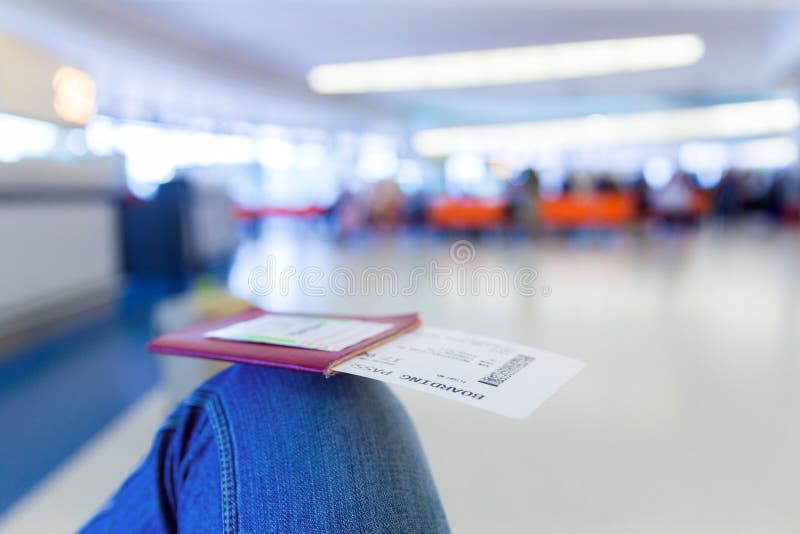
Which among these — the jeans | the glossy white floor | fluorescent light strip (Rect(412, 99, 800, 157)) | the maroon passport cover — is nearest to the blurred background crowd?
the glossy white floor

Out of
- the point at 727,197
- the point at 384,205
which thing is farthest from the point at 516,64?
the point at 727,197

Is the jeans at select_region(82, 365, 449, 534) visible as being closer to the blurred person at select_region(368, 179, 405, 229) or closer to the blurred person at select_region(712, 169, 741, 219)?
the blurred person at select_region(368, 179, 405, 229)

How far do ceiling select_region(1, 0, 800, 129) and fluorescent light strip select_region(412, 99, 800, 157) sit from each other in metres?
3.06

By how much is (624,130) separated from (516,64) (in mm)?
9664

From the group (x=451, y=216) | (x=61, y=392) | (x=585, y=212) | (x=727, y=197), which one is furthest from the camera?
(x=727, y=197)

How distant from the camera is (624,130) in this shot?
19.0 metres

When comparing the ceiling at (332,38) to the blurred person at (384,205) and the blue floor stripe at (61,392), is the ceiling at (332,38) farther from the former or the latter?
the blue floor stripe at (61,392)

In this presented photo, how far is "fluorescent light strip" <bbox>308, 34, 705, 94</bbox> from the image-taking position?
9502 mm

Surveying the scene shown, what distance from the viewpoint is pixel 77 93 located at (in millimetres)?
8891

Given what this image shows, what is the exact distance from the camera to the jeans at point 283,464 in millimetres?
695

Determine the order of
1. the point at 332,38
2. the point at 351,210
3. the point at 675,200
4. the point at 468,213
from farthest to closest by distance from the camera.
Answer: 1. the point at 351,210
2. the point at 675,200
3. the point at 468,213
4. the point at 332,38

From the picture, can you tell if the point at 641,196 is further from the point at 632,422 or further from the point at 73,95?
the point at 632,422

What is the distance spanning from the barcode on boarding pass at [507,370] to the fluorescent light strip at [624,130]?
17.9 m

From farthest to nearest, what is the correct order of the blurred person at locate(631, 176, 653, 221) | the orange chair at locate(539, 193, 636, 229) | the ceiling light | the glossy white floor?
the blurred person at locate(631, 176, 653, 221), the orange chair at locate(539, 193, 636, 229), the ceiling light, the glossy white floor
